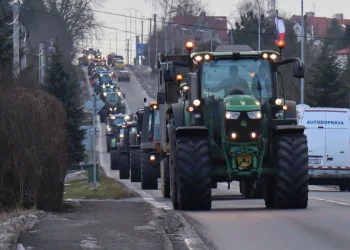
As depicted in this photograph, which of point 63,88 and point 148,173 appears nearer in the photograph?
point 148,173

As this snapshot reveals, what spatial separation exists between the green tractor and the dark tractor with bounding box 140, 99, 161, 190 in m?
10.3

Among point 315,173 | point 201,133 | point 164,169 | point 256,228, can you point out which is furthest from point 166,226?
point 315,173

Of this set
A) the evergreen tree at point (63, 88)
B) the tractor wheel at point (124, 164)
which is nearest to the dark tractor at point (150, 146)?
the tractor wheel at point (124, 164)

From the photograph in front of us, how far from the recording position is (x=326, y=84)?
59094mm

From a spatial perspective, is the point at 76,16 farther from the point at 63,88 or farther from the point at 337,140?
the point at 337,140

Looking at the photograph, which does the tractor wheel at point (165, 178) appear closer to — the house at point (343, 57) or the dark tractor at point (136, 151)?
the dark tractor at point (136, 151)

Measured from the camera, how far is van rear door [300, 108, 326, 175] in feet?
107

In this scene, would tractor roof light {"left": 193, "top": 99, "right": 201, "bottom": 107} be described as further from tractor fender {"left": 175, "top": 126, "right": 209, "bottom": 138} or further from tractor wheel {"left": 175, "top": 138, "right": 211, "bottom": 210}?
tractor wheel {"left": 175, "top": 138, "right": 211, "bottom": 210}

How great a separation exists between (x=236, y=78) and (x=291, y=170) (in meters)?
2.23

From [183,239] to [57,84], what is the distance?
138 ft

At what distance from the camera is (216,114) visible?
62.1 feet

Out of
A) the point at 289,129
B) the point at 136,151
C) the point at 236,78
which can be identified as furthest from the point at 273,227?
the point at 136,151

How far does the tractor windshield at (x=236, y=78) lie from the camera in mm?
19000

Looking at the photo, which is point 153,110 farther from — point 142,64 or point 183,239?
point 142,64
